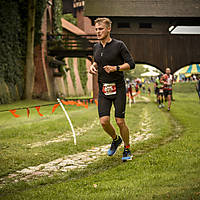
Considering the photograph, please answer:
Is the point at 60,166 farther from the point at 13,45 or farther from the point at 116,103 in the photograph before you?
the point at 13,45

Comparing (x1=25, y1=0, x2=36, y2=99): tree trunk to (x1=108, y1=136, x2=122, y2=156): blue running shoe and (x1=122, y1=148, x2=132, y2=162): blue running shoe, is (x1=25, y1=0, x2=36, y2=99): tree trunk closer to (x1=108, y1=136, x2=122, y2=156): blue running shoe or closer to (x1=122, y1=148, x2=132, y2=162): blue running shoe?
(x1=108, y1=136, x2=122, y2=156): blue running shoe

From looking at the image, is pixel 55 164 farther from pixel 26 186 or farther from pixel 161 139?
pixel 161 139

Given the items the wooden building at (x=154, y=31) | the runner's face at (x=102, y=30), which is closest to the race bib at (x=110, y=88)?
the runner's face at (x=102, y=30)

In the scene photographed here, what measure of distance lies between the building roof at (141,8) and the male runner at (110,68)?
66.5ft

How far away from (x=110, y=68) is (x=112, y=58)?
21 cm

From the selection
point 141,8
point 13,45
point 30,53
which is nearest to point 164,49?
point 141,8

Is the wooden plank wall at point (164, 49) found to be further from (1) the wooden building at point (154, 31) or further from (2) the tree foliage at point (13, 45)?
(2) the tree foliage at point (13, 45)

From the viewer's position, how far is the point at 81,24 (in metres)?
42.4

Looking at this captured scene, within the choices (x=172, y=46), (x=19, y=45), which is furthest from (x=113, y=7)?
(x=19, y=45)

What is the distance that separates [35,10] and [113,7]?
21.5 ft

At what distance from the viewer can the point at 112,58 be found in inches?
182

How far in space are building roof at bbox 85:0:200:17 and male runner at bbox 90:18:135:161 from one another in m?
20.3

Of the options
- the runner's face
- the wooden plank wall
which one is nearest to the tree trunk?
the wooden plank wall

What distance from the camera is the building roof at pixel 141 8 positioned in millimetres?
24370
